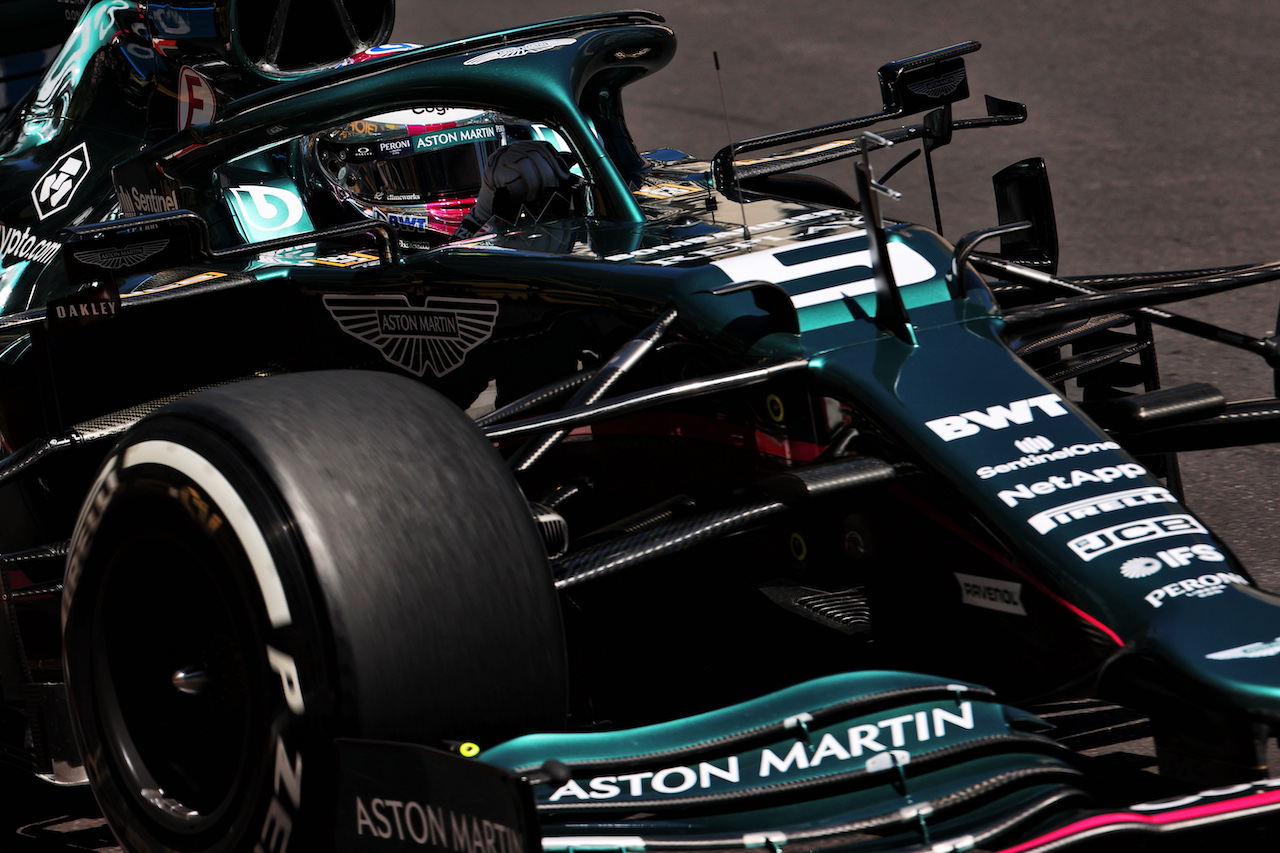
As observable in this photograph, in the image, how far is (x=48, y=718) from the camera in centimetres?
326

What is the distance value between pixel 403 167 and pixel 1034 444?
2607 mm

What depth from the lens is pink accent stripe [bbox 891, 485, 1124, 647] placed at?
8.60 ft

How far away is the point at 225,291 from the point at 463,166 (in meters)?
1.07

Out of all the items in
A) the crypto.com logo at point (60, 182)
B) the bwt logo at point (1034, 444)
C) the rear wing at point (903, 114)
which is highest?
the crypto.com logo at point (60, 182)

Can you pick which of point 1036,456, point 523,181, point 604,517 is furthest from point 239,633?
point 523,181

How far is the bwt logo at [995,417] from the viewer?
2.85 meters

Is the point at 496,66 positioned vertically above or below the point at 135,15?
below

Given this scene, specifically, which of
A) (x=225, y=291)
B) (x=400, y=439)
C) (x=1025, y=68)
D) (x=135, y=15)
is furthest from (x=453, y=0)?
(x=400, y=439)

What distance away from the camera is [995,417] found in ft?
9.45

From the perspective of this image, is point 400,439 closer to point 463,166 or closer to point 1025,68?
point 463,166

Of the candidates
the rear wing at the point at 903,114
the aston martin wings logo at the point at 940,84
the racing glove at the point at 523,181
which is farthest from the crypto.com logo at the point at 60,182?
the aston martin wings logo at the point at 940,84

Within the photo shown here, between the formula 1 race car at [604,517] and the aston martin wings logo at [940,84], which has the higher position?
the aston martin wings logo at [940,84]

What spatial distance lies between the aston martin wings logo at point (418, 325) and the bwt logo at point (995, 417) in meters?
1.19

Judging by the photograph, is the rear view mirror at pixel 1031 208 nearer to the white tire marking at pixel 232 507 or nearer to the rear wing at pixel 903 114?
the rear wing at pixel 903 114
